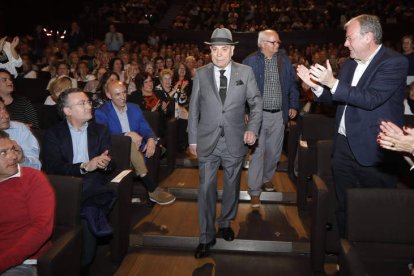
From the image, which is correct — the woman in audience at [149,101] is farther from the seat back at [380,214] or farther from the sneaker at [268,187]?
the seat back at [380,214]

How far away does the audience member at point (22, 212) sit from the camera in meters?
1.90

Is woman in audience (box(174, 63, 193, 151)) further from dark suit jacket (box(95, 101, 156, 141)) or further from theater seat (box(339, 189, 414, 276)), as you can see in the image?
theater seat (box(339, 189, 414, 276))

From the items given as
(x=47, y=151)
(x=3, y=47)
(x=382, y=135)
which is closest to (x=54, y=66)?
(x=3, y=47)

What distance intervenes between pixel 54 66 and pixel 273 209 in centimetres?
487

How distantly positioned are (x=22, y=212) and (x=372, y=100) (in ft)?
6.07

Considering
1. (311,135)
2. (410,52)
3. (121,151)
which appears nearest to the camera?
(121,151)

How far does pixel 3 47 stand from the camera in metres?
4.90

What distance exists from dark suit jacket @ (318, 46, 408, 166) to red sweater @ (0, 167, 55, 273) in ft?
5.14

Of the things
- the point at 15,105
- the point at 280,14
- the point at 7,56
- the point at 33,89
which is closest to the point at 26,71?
the point at 33,89

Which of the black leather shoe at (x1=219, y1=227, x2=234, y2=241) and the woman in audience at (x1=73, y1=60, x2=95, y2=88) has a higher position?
the woman in audience at (x1=73, y1=60, x2=95, y2=88)

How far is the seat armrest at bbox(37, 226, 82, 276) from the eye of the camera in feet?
5.73

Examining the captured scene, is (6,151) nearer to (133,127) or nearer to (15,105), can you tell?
(133,127)

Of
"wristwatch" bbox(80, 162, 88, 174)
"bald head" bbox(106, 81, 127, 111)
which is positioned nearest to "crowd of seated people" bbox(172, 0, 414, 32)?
"bald head" bbox(106, 81, 127, 111)

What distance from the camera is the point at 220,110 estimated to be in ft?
8.95
